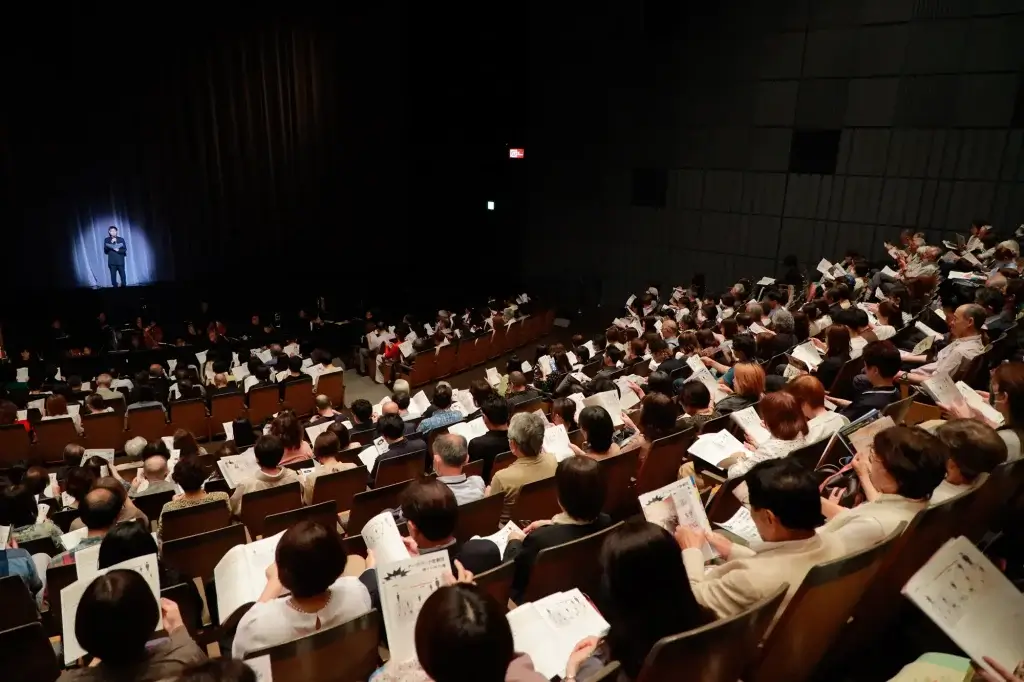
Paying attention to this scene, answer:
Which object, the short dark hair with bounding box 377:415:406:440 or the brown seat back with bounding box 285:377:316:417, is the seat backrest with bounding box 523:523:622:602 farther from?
the brown seat back with bounding box 285:377:316:417

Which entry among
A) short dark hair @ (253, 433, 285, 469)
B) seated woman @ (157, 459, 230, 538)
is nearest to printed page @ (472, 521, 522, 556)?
short dark hair @ (253, 433, 285, 469)

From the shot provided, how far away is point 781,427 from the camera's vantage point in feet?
12.3

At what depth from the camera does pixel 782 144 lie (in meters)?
13.3

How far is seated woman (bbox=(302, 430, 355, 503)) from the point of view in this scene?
4.70 metres

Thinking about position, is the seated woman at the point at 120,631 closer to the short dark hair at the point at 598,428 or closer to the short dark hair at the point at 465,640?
the short dark hair at the point at 465,640

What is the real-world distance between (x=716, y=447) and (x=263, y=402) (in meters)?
6.71

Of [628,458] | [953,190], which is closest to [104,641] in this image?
[628,458]

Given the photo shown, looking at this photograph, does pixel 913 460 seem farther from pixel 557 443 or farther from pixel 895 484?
pixel 557 443

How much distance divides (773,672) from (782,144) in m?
12.9

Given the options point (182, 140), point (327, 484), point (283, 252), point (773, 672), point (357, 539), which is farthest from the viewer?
point (283, 252)

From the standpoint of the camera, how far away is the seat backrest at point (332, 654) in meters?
2.23

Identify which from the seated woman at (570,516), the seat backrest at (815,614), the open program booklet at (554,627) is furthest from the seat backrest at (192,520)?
the seat backrest at (815,614)

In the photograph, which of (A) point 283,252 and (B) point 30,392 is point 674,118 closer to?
(A) point 283,252

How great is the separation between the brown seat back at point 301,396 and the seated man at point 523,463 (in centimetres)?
584
